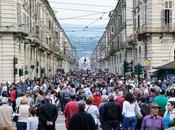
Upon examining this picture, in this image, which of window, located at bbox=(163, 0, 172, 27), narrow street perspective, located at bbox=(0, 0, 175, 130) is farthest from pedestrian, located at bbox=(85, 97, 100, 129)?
window, located at bbox=(163, 0, 172, 27)

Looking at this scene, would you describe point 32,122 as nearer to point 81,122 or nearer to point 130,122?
point 81,122

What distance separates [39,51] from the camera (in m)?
89.1

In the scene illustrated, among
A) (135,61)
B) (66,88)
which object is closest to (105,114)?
(66,88)

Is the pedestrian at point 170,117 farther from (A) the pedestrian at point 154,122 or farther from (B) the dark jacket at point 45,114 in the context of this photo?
(B) the dark jacket at point 45,114

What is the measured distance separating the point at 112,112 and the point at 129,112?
53 centimetres

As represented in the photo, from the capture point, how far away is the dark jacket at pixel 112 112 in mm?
19203

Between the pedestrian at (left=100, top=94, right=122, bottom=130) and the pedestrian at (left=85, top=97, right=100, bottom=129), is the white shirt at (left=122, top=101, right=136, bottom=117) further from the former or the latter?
the pedestrian at (left=85, top=97, right=100, bottom=129)

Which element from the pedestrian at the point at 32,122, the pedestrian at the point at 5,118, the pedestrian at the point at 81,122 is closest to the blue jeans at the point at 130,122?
the pedestrian at the point at 32,122

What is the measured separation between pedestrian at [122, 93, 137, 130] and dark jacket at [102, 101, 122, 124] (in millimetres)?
190

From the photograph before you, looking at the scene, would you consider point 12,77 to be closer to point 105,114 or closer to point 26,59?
point 26,59

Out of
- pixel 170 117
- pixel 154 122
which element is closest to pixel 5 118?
pixel 170 117

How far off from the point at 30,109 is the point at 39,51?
2839 inches

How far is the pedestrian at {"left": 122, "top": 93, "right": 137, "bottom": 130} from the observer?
19.2 m

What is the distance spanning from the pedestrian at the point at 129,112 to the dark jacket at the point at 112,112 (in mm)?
190
